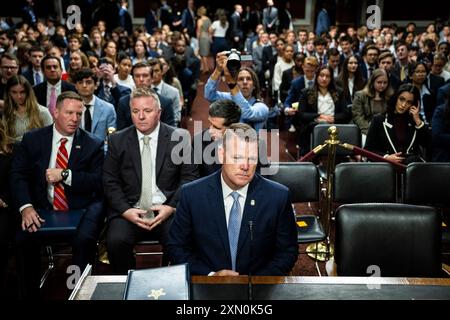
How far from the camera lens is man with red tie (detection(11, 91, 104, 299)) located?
10.4ft

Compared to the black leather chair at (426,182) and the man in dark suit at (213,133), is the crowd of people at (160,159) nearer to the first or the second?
the man in dark suit at (213,133)

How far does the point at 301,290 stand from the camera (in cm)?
193

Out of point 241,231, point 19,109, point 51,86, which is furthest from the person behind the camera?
point 51,86

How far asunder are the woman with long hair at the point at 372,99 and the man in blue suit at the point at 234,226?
10.7 ft

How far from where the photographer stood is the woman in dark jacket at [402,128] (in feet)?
14.7

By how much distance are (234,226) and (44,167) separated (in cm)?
160

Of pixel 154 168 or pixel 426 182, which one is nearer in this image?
pixel 154 168

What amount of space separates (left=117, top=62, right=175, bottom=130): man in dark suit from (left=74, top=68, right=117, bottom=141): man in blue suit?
114mm

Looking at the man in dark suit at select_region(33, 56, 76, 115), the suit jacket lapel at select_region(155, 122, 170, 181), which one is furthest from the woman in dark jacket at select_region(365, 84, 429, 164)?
the man in dark suit at select_region(33, 56, 76, 115)

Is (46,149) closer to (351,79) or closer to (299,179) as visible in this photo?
(299,179)

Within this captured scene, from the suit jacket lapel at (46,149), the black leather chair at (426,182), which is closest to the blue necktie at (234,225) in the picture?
the suit jacket lapel at (46,149)

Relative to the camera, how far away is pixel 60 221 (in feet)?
10.1

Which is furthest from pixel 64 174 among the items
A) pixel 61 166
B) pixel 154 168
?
Result: pixel 154 168

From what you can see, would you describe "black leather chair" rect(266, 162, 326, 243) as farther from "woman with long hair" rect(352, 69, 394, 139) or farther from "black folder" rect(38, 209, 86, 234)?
"woman with long hair" rect(352, 69, 394, 139)
